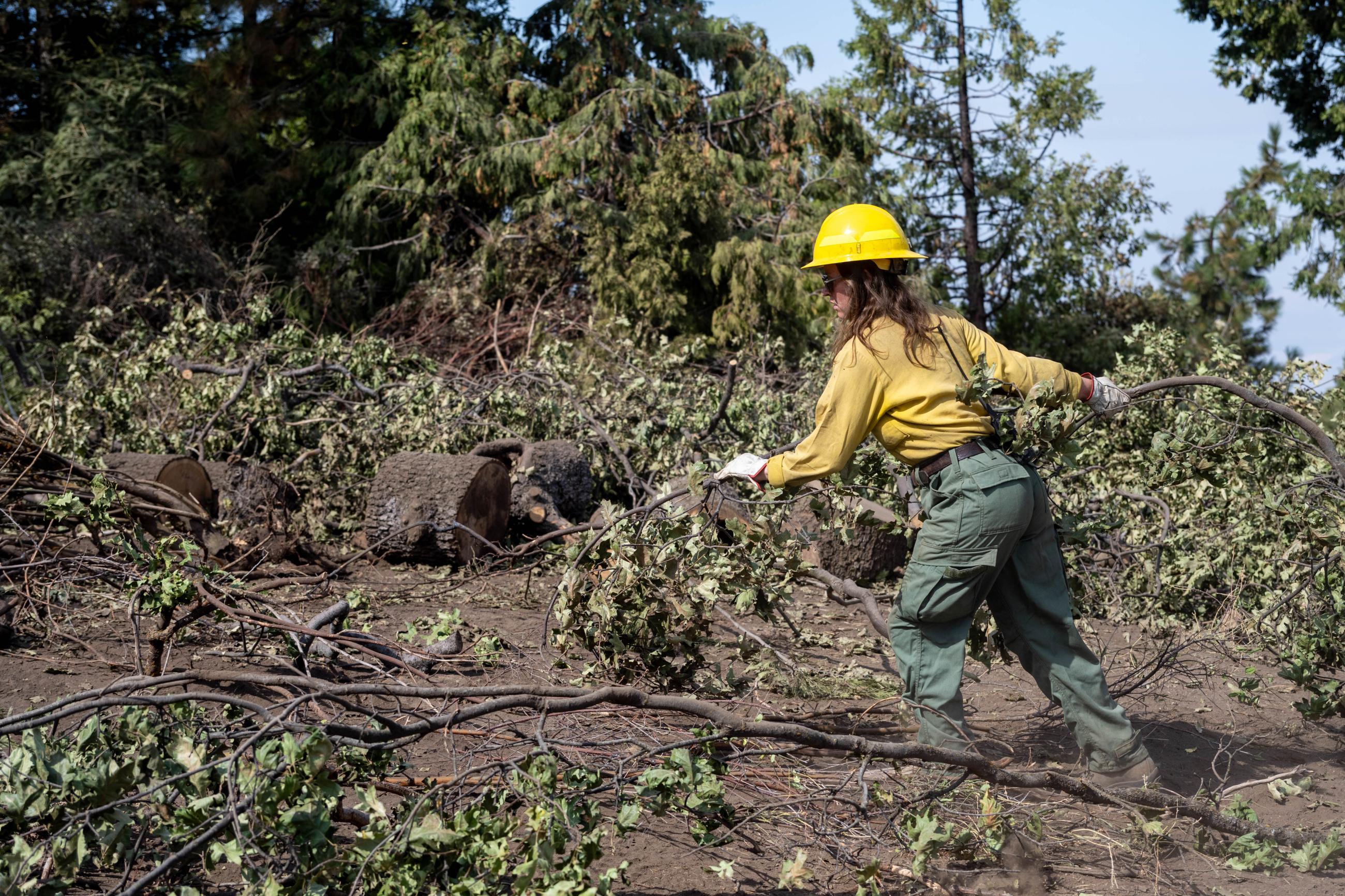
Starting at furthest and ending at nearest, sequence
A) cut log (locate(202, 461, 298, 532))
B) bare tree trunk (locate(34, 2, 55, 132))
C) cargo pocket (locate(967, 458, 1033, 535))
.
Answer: bare tree trunk (locate(34, 2, 55, 132))
cut log (locate(202, 461, 298, 532))
cargo pocket (locate(967, 458, 1033, 535))

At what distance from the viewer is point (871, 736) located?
3.98m

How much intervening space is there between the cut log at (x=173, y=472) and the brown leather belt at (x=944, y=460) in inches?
155

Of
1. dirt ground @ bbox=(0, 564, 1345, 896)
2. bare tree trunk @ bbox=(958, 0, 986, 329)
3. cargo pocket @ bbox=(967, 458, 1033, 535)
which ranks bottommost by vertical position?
dirt ground @ bbox=(0, 564, 1345, 896)

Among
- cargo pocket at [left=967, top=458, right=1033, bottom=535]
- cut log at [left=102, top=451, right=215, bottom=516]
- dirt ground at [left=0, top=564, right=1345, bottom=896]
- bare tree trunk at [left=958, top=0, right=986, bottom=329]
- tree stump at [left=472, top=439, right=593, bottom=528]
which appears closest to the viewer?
dirt ground at [left=0, top=564, right=1345, bottom=896]

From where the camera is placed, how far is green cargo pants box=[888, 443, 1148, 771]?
3.16 m

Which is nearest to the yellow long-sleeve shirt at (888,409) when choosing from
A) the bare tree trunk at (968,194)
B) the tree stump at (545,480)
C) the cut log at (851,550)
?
the cut log at (851,550)

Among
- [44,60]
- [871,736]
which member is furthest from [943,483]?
[44,60]

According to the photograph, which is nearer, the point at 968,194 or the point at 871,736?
the point at 871,736

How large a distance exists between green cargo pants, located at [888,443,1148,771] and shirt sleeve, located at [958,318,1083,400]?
27 centimetres

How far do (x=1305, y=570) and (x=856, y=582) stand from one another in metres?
2.24

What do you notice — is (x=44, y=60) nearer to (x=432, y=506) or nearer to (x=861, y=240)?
(x=432, y=506)

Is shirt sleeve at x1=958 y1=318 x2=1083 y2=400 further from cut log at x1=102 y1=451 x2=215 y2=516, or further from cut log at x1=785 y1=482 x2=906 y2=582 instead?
cut log at x1=102 y1=451 x2=215 y2=516

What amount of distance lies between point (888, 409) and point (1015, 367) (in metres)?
0.46

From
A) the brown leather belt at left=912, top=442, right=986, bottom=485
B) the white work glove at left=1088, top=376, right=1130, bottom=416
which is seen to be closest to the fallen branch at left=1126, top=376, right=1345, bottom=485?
the white work glove at left=1088, top=376, right=1130, bottom=416
